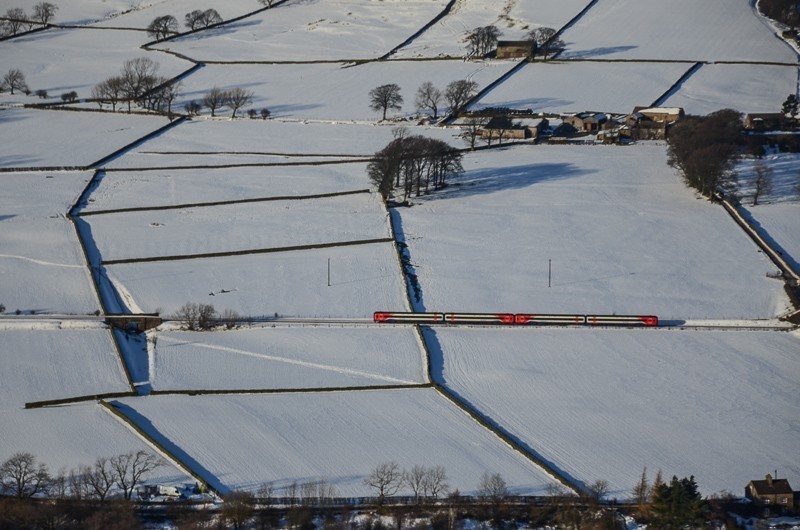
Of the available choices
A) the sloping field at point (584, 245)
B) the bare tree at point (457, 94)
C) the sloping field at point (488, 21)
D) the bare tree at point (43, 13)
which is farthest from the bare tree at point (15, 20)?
the sloping field at point (584, 245)

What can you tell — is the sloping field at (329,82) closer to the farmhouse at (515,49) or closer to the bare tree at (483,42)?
the farmhouse at (515,49)

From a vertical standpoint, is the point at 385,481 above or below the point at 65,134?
below

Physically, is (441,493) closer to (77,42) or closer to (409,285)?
(409,285)

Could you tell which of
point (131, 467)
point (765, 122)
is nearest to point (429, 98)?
point (765, 122)

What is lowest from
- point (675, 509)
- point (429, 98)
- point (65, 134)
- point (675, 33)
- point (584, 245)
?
point (675, 509)

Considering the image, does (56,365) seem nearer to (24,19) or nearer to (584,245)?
(584,245)

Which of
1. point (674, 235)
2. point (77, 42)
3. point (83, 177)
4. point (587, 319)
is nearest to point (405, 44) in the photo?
point (77, 42)

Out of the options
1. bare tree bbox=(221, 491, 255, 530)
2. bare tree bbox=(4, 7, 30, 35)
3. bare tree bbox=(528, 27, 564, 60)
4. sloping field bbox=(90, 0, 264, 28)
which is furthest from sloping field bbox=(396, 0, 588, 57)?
bare tree bbox=(221, 491, 255, 530)
